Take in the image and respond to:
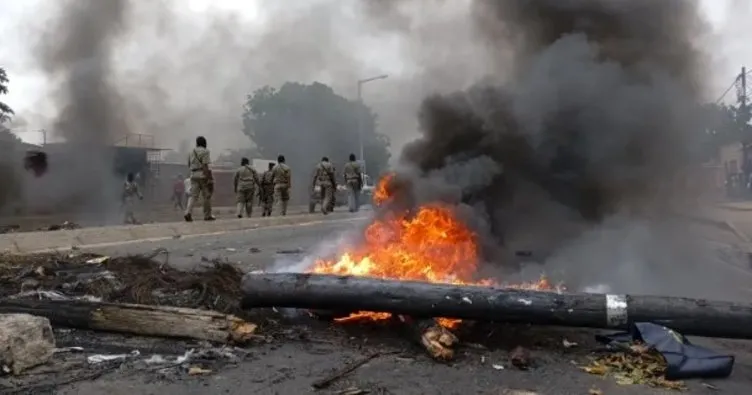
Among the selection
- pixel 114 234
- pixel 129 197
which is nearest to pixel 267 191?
pixel 129 197

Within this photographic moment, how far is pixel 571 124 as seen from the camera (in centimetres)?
808

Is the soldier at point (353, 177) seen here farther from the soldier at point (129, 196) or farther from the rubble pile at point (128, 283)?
the rubble pile at point (128, 283)

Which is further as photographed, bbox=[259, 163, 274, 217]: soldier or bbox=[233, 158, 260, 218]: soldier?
bbox=[259, 163, 274, 217]: soldier

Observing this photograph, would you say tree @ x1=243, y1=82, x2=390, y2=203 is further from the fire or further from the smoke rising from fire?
the fire

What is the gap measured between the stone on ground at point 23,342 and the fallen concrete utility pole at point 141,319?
22.8 inches

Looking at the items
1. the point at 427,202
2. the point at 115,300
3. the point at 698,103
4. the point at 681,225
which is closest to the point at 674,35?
the point at 698,103

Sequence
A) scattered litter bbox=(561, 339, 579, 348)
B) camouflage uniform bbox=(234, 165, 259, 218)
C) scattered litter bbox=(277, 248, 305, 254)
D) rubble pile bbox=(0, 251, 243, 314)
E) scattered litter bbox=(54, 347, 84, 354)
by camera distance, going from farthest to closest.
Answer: camouflage uniform bbox=(234, 165, 259, 218)
scattered litter bbox=(277, 248, 305, 254)
rubble pile bbox=(0, 251, 243, 314)
scattered litter bbox=(561, 339, 579, 348)
scattered litter bbox=(54, 347, 84, 354)

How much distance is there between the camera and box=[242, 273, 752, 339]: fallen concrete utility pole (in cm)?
479

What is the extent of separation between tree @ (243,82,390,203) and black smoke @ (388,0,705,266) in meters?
33.1

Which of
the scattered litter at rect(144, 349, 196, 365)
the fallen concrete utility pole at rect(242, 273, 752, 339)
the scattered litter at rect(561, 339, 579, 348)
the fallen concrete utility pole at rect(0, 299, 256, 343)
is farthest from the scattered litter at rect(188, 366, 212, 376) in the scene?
the scattered litter at rect(561, 339, 579, 348)

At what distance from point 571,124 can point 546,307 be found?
3.87 metres

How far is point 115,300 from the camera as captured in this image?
571 centimetres

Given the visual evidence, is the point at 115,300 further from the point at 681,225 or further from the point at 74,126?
the point at 74,126

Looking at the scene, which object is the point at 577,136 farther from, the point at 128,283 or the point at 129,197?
the point at 129,197
